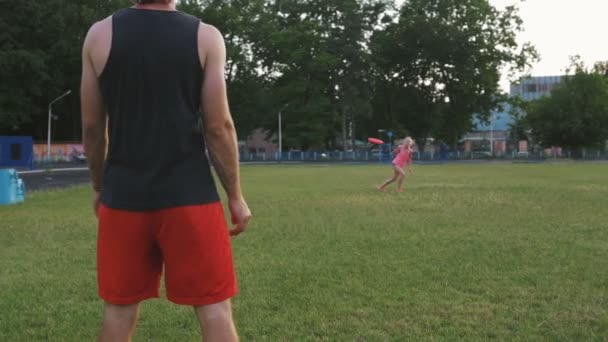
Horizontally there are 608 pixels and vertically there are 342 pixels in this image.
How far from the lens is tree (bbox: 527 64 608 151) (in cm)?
6425

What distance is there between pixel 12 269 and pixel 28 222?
4793 mm

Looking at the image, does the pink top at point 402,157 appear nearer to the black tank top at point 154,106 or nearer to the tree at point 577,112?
the black tank top at point 154,106

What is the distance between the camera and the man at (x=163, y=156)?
8.47ft

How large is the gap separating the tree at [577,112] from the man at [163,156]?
67733mm

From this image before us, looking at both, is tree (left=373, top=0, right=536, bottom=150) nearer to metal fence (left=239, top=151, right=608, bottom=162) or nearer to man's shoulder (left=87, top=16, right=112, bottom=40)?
metal fence (left=239, top=151, right=608, bottom=162)

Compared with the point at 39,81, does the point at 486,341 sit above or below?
below

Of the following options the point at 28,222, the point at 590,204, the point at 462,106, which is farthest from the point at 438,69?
the point at 28,222

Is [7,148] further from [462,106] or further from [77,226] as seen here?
[462,106]

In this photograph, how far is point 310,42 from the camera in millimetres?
66062

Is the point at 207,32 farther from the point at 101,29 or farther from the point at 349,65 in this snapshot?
the point at 349,65

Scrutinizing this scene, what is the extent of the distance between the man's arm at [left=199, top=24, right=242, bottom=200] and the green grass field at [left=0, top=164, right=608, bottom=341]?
2.02 metres

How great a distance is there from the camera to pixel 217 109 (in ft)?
8.77

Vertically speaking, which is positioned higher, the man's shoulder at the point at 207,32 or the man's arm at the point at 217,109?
the man's shoulder at the point at 207,32

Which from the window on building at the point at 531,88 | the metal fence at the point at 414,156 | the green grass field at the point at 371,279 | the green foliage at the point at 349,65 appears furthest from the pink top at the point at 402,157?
the window on building at the point at 531,88
